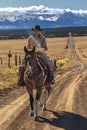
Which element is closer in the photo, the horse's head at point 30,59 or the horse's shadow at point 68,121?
the horse's shadow at point 68,121

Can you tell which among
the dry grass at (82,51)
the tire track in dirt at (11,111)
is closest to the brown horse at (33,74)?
the tire track in dirt at (11,111)

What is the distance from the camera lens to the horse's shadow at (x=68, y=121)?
43.3 feet

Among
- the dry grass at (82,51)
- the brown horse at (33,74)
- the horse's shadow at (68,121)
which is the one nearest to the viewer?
the horse's shadow at (68,121)

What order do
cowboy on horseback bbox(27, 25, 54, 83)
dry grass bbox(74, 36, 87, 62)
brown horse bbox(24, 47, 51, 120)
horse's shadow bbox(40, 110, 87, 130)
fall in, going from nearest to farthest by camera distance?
1. horse's shadow bbox(40, 110, 87, 130)
2. brown horse bbox(24, 47, 51, 120)
3. cowboy on horseback bbox(27, 25, 54, 83)
4. dry grass bbox(74, 36, 87, 62)

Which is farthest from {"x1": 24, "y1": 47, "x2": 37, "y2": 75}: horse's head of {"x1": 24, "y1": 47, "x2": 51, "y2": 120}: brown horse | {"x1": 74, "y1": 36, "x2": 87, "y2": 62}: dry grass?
{"x1": 74, "y1": 36, "x2": 87, "y2": 62}: dry grass

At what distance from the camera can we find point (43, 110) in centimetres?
1576

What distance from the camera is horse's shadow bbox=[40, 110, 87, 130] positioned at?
13195mm

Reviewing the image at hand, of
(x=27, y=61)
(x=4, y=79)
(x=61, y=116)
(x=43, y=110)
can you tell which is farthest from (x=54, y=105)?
(x=4, y=79)

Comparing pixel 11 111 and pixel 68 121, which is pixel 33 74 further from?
pixel 11 111

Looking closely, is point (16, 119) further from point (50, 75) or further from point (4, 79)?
point (4, 79)

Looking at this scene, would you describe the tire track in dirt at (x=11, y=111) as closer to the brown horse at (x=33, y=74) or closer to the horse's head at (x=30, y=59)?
the brown horse at (x=33, y=74)

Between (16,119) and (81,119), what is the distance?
1.93m

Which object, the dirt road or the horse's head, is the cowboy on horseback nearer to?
the horse's head

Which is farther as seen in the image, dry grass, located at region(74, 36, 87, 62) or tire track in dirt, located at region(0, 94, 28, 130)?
dry grass, located at region(74, 36, 87, 62)
